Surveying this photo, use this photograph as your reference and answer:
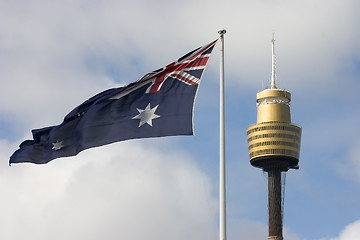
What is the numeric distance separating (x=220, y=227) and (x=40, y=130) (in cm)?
1246

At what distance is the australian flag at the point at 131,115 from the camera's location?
41688 millimetres

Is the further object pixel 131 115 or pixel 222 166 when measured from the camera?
pixel 131 115

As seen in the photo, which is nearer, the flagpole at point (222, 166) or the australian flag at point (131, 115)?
the flagpole at point (222, 166)

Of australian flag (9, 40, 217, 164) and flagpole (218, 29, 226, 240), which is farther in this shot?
australian flag (9, 40, 217, 164)

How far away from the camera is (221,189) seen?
125ft

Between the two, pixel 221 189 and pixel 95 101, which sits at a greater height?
pixel 95 101

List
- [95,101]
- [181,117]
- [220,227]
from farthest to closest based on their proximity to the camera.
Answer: [95,101] < [181,117] < [220,227]

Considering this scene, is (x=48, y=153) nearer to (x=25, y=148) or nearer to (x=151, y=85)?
(x=25, y=148)

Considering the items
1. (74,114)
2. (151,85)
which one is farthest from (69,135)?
(151,85)

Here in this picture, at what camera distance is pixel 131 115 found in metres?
43.1

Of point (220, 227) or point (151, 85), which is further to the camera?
point (151, 85)

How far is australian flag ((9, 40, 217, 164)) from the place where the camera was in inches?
1641

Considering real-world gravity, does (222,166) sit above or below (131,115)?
below

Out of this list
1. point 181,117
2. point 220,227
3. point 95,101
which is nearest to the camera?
point 220,227
